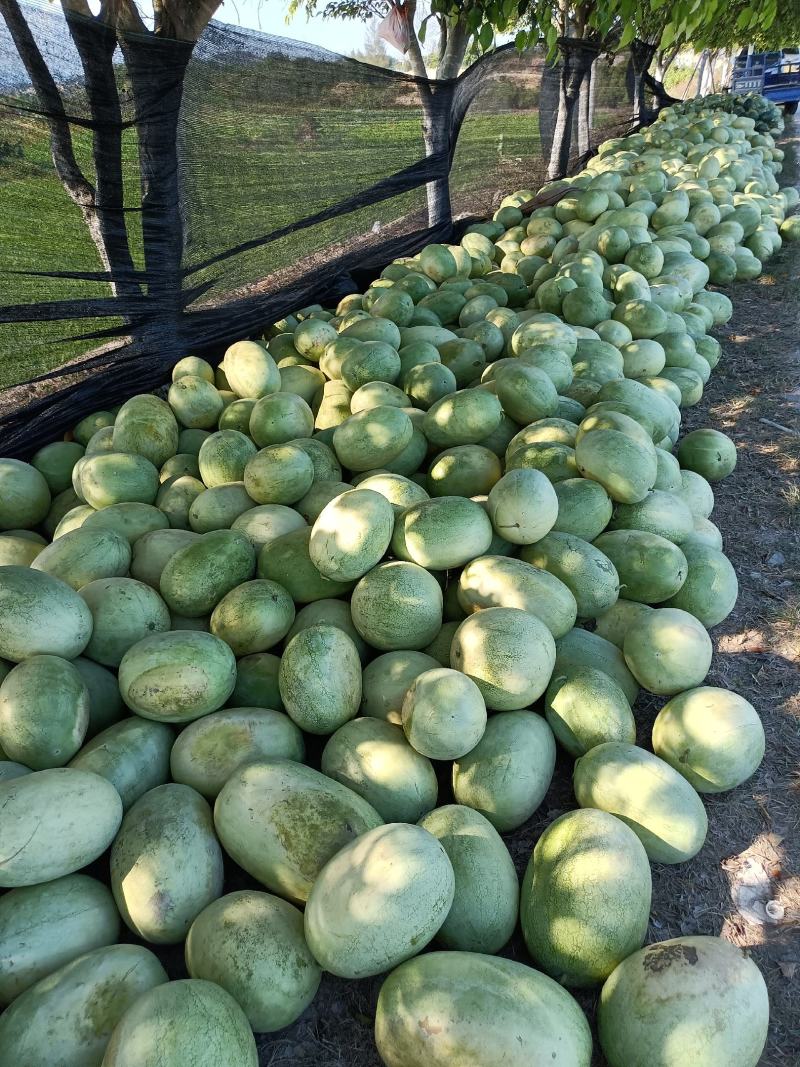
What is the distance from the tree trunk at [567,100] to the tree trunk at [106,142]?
7785 mm

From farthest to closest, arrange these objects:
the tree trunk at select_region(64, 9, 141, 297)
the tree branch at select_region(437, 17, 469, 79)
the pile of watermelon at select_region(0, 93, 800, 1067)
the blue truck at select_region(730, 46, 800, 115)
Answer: the blue truck at select_region(730, 46, 800, 115) → the tree branch at select_region(437, 17, 469, 79) → the tree trunk at select_region(64, 9, 141, 297) → the pile of watermelon at select_region(0, 93, 800, 1067)

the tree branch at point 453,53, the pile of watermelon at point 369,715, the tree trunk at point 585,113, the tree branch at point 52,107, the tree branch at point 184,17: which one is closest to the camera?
the pile of watermelon at point 369,715

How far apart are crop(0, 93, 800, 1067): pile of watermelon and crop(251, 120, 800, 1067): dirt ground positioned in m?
0.13

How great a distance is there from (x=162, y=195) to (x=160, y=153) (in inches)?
8.5

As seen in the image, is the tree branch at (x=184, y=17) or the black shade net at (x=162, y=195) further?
the tree branch at (x=184, y=17)

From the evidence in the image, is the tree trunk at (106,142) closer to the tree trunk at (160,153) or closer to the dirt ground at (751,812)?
the tree trunk at (160,153)

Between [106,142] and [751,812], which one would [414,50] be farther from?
[751,812]

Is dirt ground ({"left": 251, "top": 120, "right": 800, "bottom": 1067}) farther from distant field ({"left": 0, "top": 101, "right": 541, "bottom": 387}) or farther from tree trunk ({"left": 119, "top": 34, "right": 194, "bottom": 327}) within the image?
tree trunk ({"left": 119, "top": 34, "right": 194, "bottom": 327})

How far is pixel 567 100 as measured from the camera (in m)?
9.66

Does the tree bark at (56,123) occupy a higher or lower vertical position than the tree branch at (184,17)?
lower

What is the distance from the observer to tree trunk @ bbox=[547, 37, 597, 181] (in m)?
9.43

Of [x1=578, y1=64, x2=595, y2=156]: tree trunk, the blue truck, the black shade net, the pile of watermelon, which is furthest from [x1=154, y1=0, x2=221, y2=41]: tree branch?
the blue truck

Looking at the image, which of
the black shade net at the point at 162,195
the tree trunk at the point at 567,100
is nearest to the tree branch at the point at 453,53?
the black shade net at the point at 162,195

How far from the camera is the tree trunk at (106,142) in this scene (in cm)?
333
